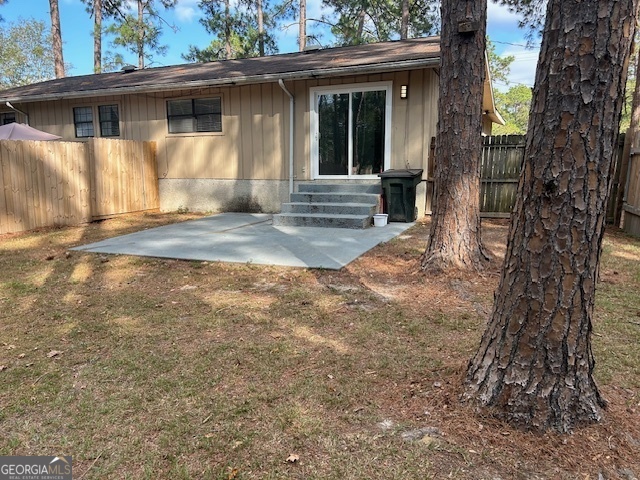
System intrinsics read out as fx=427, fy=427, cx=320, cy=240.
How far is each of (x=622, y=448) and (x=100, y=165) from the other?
9213 millimetres

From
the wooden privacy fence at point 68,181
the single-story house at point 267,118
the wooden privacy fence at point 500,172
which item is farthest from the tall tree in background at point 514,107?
the wooden privacy fence at point 68,181

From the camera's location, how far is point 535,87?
1.72 metres

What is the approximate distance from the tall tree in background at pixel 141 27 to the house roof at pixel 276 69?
10.1m

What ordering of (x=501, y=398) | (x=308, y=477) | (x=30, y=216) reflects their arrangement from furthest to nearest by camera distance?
(x=30, y=216) → (x=501, y=398) → (x=308, y=477)

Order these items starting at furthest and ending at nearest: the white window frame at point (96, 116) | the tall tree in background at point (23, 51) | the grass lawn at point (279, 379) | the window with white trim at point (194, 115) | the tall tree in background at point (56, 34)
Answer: the tall tree in background at point (23, 51)
the tall tree in background at point (56, 34)
the white window frame at point (96, 116)
the window with white trim at point (194, 115)
the grass lawn at point (279, 379)

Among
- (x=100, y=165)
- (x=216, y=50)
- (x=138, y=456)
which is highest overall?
(x=216, y=50)

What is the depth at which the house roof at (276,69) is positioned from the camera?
7754 mm

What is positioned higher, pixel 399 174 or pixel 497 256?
pixel 399 174

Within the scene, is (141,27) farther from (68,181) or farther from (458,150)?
(458,150)

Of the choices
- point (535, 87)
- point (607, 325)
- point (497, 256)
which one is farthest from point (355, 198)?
point (535, 87)

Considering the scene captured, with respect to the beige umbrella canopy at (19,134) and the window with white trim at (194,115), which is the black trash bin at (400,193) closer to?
the window with white trim at (194,115)

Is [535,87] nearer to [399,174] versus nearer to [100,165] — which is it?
[399,174]

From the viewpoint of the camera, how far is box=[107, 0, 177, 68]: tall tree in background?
2072 centimetres

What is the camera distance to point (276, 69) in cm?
912
